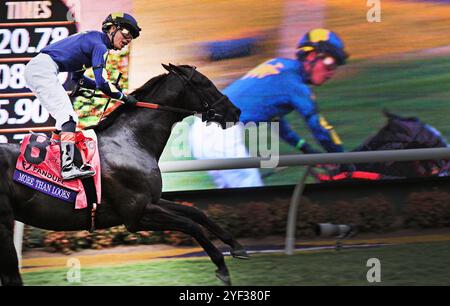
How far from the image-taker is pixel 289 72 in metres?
8.92

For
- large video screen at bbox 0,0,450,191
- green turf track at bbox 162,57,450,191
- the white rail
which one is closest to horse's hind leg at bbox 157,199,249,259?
the white rail

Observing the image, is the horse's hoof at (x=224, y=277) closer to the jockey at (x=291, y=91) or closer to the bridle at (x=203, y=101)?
the bridle at (x=203, y=101)

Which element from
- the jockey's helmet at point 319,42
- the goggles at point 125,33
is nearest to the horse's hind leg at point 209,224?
the goggles at point 125,33

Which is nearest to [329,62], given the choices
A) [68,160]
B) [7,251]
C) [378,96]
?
[378,96]

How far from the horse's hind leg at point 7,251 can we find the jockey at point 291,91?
368 cm

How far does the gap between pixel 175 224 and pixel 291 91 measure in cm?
332

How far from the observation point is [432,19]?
29.9ft

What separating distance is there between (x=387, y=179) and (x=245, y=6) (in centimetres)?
233

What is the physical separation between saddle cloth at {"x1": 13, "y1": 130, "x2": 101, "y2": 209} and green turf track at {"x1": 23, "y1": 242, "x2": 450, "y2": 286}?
101 centimetres

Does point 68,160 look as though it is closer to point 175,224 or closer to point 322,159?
point 175,224

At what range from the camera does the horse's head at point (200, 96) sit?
250 inches

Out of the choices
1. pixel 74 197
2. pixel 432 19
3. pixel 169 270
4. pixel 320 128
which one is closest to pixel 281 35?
pixel 320 128

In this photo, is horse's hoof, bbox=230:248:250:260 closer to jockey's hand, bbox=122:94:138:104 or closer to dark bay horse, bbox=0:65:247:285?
dark bay horse, bbox=0:65:247:285

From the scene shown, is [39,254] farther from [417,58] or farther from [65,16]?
[417,58]
